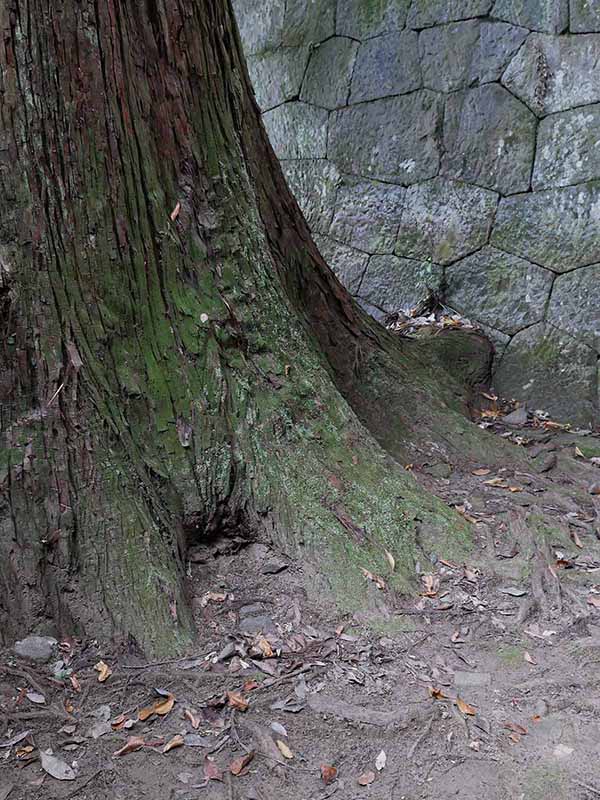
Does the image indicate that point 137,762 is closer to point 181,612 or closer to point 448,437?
point 181,612

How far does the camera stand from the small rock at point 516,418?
14.4 ft

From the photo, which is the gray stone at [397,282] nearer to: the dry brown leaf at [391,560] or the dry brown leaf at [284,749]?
the dry brown leaf at [391,560]

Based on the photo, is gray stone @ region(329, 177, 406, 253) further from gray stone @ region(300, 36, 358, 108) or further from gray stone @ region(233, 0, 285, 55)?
gray stone @ region(233, 0, 285, 55)

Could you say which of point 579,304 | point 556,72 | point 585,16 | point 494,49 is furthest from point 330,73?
point 579,304

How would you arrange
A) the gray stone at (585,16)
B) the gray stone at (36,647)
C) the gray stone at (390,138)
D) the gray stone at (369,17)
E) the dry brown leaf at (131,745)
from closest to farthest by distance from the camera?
the dry brown leaf at (131,745)
the gray stone at (36,647)
the gray stone at (585,16)
the gray stone at (390,138)
the gray stone at (369,17)

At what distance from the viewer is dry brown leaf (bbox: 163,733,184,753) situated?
208cm

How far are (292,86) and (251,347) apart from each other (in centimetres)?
333

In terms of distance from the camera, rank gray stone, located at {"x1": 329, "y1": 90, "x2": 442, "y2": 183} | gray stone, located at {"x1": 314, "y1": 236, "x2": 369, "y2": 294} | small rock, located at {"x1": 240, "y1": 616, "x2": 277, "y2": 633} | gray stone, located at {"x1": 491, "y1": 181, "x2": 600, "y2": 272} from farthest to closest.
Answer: gray stone, located at {"x1": 314, "y1": 236, "x2": 369, "y2": 294} → gray stone, located at {"x1": 329, "y1": 90, "x2": 442, "y2": 183} → gray stone, located at {"x1": 491, "y1": 181, "x2": 600, "y2": 272} → small rock, located at {"x1": 240, "y1": 616, "x2": 277, "y2": 633}

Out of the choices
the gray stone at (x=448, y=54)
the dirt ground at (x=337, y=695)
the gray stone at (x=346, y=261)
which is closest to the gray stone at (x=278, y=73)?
the gray stone at (x=448, y=54)

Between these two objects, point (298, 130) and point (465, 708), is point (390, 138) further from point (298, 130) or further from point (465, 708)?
point (465, 708)

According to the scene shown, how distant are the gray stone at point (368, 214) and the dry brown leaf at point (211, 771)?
365 centimetres

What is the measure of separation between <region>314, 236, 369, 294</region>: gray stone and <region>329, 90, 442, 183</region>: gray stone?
0.48 meters

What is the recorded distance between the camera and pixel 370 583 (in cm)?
265

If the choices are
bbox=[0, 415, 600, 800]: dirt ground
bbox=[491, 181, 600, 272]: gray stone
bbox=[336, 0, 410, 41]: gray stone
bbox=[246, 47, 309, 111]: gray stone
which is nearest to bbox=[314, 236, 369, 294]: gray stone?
bbox=[491, 181, 600, 272]: gray stone
